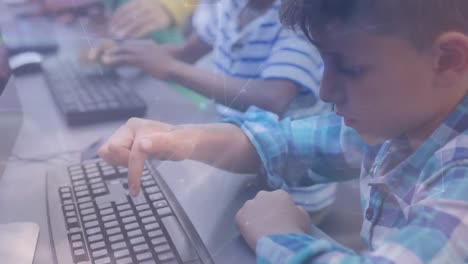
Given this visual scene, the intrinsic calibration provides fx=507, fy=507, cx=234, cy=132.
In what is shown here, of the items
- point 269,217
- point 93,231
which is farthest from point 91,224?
point 269,217

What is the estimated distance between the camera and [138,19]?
0.50 metres

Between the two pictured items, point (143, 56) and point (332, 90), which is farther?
point (143, 56)

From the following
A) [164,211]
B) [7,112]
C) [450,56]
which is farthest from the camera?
[7,112]

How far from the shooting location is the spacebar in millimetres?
389

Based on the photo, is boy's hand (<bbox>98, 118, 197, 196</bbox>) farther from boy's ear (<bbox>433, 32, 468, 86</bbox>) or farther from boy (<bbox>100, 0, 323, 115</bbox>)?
boy's ear (<bbox>433, 32, 468, 86</bbox>)

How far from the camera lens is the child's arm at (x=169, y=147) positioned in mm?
448

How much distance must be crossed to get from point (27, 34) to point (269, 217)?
36 cm

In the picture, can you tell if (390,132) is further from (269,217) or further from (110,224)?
(110,224)

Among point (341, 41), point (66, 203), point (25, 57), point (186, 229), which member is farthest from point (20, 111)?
point (341, 41)

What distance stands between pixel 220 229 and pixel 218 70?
0.19 m

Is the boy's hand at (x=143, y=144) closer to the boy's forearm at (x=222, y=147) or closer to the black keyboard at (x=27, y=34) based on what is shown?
the boy's forearm at (x=222, y=147)

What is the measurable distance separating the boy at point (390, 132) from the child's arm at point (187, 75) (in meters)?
0.06

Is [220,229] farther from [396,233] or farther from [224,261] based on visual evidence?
[396,233]

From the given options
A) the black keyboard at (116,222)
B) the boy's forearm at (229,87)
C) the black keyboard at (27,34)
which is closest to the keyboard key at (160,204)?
the black keyboard at (116,222)
